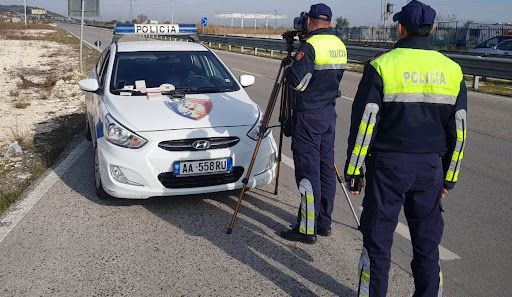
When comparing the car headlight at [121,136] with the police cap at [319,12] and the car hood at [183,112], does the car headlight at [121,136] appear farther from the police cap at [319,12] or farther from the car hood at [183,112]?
the police cap at [319,12]

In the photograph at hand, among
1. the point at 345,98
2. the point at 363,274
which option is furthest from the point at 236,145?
the point at 345,98

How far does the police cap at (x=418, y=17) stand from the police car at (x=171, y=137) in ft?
8.24

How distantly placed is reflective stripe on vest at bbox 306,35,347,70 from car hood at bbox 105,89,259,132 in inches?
56.4

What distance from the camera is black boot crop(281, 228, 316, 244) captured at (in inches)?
167

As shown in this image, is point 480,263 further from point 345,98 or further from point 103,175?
point 345,98

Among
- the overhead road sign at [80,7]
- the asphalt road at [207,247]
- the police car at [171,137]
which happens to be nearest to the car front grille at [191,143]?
the police car at [171,137]

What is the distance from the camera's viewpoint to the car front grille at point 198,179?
4.77 meters

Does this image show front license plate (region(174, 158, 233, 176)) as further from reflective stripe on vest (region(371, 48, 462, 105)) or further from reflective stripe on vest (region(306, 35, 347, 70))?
reflective stripe on vest (region(371, 48, 462, 105))

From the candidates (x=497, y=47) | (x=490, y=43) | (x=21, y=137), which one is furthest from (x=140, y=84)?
(x=490, y=43)

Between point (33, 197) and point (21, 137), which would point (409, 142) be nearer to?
point (33, 197)

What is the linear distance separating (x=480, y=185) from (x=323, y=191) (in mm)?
2567

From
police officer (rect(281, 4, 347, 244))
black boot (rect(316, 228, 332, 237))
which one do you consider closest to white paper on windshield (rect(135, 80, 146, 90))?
police officer (rect(281, 4, 347, 244))

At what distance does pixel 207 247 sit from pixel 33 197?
2.26m

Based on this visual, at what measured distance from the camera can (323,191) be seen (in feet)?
14.1
